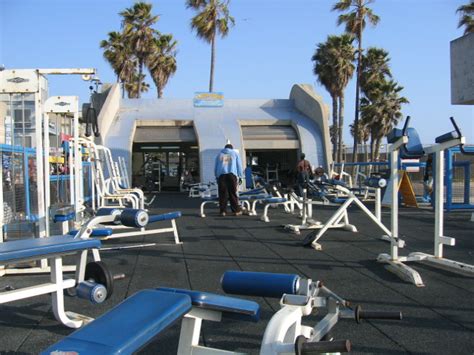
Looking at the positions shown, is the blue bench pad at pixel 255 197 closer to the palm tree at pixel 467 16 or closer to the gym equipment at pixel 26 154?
the gym equipment at pixel 26 154

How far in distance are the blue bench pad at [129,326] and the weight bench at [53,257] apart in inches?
61.8

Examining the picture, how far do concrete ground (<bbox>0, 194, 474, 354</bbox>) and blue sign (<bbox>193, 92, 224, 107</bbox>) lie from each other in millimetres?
16202

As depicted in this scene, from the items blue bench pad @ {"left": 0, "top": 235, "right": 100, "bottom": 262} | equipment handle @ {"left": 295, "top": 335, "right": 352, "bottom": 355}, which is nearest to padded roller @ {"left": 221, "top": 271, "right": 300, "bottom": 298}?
equipment handle @ {"left": 295, "top": 335, "right": 352, "bottom": 355}

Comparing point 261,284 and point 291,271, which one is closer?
point 261,284

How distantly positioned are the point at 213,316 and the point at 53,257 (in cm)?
196

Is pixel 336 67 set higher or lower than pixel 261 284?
higher

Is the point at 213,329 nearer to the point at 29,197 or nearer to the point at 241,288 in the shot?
the point at 241,288

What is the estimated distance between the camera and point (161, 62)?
35.7 metres

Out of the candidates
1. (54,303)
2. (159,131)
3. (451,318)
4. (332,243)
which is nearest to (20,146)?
(54,303)

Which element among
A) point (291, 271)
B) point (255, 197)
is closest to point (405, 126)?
point (291, 271)

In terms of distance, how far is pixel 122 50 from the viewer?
35.4 m

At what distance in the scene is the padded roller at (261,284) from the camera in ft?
7.36

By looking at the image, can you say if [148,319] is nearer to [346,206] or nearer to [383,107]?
[346,206]

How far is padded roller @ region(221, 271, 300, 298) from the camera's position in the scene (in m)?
2.24
